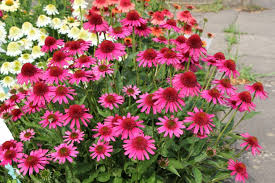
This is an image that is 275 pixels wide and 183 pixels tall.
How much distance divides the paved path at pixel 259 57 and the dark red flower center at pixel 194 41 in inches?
39.9

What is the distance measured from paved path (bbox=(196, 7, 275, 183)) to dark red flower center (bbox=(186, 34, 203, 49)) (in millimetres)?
1015

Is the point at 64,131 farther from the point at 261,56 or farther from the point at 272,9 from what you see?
the point at 272,9

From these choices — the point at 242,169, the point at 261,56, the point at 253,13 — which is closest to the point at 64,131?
the point at 242,169

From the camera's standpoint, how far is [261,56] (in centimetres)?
349

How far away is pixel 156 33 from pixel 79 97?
1.03m

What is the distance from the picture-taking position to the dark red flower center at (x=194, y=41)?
161 centimetres

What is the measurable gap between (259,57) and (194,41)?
7.38 ft

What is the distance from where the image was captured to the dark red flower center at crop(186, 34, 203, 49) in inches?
63.2

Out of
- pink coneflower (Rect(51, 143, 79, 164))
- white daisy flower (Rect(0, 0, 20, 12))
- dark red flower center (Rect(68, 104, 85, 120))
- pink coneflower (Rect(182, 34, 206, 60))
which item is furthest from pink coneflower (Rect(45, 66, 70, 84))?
white daisy flower (Rect(0, 0, 20, 12))

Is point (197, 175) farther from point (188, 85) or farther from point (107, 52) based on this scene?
point (107, 52)

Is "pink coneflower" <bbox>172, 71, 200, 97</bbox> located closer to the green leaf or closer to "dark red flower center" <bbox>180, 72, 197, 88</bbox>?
"dark red flower center" <bbox>180, 72, 197, 88</bbox>

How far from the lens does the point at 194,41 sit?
1.61 m

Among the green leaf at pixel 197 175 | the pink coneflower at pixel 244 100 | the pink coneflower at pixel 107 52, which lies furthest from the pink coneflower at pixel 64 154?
the pink coneflower at pixel 244 100

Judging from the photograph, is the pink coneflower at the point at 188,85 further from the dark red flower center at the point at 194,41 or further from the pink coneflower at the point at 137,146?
the pink coneflower at the point at 137,146
